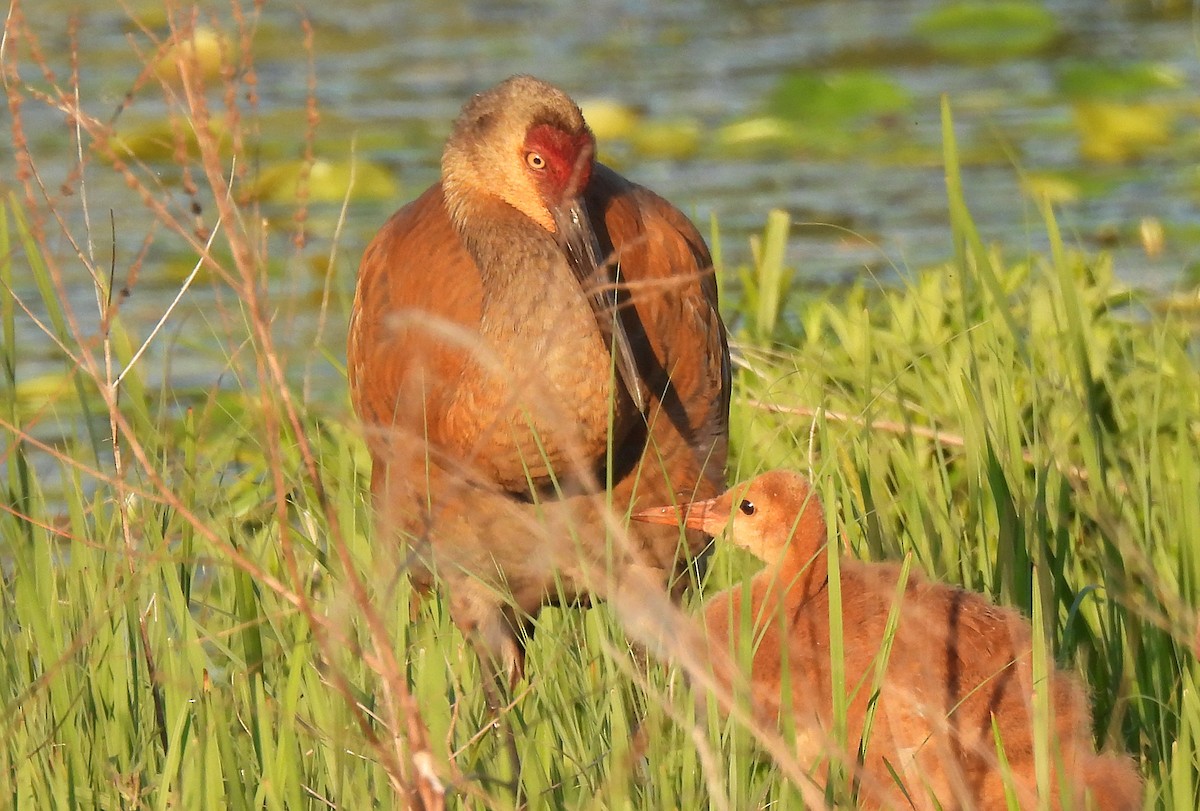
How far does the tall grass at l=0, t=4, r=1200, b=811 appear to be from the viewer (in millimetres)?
2650

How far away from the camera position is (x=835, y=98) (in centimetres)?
1020

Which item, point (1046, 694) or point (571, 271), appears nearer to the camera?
point (1046, 694)

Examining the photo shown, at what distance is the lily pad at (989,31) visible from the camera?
1191 cm

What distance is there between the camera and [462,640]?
3832 mm

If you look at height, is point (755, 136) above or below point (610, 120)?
below

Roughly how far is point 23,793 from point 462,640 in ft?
3.73

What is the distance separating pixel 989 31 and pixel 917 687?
9729 millimetres

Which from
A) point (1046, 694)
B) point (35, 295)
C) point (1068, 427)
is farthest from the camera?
point (35, 295)

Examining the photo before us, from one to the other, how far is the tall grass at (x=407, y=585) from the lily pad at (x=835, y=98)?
5212 mm

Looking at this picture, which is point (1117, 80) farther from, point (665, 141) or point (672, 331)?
point (672, 331)

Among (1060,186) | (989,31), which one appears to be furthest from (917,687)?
(989,31)

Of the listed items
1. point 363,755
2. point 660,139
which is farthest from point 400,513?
point 660,139

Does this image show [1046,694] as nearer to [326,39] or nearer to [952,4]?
[326,39]

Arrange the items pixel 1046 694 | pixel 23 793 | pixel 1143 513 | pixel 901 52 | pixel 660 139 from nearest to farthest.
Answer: pixel 1046 694, pixel 23 793, pixel 1143 513, pixel 660 139, pixel 901 52
